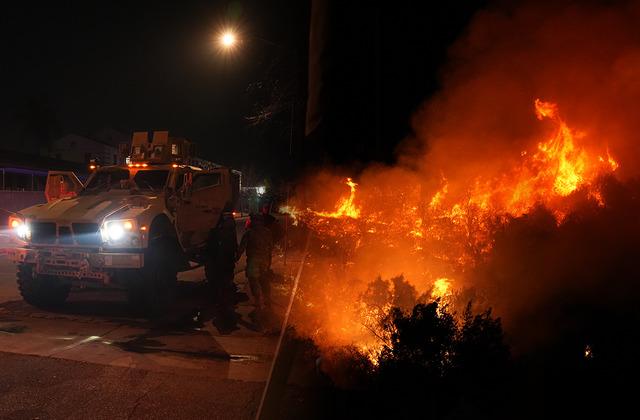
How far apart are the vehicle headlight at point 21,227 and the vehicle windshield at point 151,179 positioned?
1.88m

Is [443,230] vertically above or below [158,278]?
above

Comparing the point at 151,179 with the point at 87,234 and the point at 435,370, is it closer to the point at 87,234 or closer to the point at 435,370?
the point at 87,234

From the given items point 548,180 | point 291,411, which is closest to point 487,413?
point 291,411

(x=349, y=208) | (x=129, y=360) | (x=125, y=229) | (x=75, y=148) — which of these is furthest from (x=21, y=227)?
(x=75, y=148)

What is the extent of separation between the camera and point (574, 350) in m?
3.97

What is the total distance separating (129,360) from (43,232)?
10.5 feet

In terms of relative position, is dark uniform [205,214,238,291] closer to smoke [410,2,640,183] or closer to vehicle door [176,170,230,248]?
vehicle door [176,170,230,248]

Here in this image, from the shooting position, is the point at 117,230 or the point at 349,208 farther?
the point at 349,208

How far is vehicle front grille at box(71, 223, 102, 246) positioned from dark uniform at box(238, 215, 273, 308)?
6.99 feet

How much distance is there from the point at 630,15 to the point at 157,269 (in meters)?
7.16

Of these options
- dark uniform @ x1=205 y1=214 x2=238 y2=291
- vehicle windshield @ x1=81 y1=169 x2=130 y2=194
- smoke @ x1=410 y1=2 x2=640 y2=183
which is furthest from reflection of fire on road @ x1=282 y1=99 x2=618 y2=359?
vehicle windshield @ x1=81 y1=169 x2=130 y2=194

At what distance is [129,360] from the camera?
4.99 metres

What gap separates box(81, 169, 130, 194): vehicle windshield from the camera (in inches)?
322

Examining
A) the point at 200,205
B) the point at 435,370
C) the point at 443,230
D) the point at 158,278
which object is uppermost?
the point at 200,205
